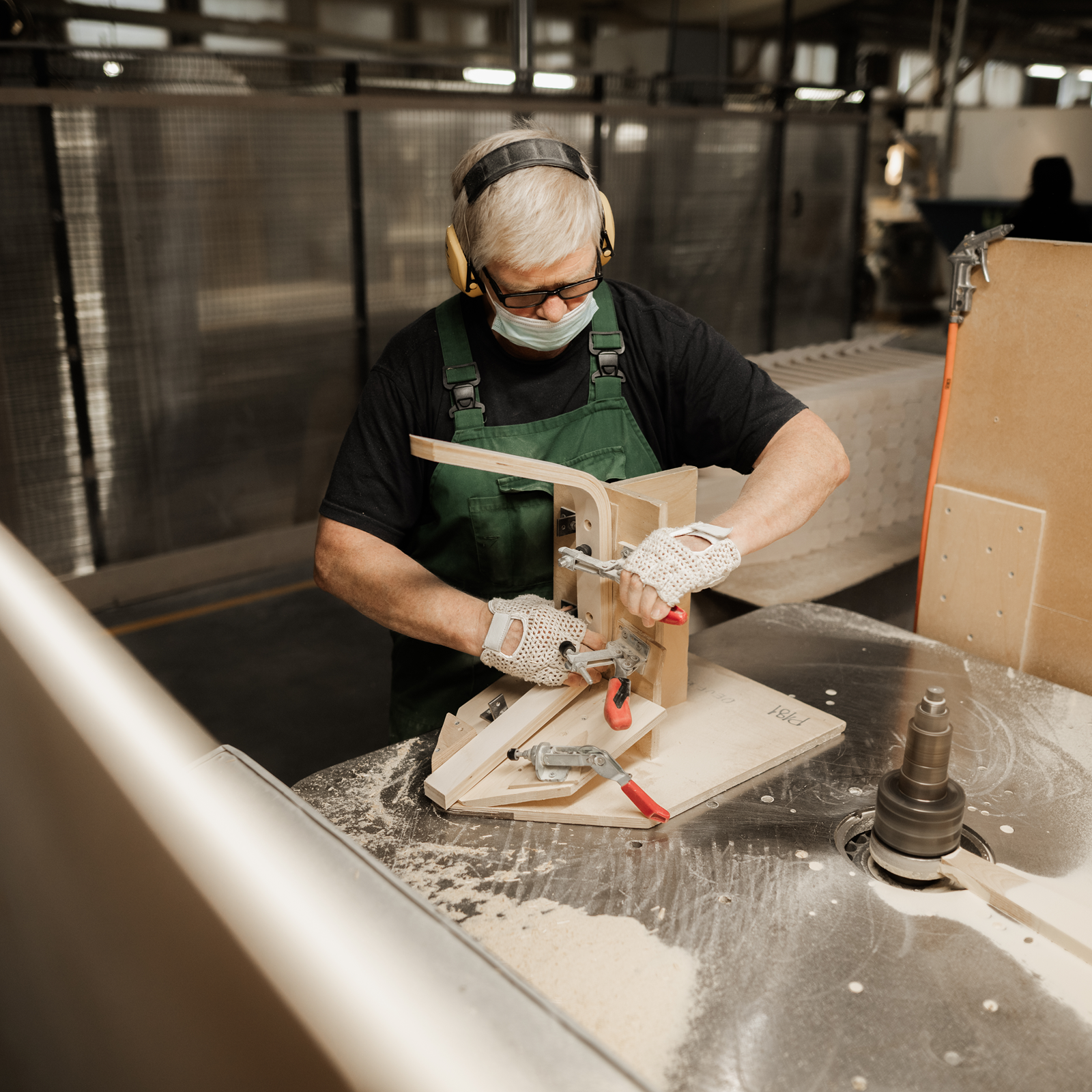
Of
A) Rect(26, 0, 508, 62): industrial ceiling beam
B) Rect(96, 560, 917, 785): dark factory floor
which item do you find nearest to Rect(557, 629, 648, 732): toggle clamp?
Rect(96, 560, 917, 785): dark factory floor

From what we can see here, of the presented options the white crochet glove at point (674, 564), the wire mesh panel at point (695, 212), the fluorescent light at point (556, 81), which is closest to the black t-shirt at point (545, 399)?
the white crochet glove at point (674, 564)

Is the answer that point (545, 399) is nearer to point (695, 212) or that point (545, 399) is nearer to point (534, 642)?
point (534, 642)

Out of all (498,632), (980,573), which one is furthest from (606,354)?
(980,573)

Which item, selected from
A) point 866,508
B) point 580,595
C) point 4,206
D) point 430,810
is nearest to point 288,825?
point 430,810

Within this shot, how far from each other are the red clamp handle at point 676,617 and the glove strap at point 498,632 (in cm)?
23

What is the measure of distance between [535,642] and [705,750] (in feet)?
0.95

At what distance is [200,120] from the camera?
4.16 meters

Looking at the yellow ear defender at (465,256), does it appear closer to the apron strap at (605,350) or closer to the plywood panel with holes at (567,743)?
the apron strap at (605,350)

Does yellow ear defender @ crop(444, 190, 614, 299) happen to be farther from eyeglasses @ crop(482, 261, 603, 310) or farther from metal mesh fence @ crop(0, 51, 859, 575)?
metal mesh fence @ crop(0, 51, 859, 575)

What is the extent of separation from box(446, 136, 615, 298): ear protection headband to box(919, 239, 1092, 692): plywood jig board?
2.28 ft

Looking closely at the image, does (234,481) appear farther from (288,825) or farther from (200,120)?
(288,825)

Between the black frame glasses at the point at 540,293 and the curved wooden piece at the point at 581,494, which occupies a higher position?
the black frame glasses at the point at 540,293

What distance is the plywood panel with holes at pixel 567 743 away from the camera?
4.20 feet

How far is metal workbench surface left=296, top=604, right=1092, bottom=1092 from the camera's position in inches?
36.6
